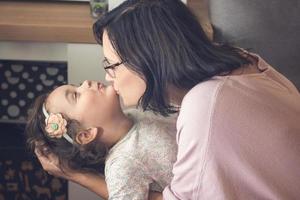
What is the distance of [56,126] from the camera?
1.48 metres

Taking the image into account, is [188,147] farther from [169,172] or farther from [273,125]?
[169,172]

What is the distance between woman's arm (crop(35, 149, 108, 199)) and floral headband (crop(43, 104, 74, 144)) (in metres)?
0.08

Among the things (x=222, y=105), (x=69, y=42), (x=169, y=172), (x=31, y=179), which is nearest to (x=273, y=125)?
(x=222, y=105)

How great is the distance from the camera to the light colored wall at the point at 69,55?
175 centimetres

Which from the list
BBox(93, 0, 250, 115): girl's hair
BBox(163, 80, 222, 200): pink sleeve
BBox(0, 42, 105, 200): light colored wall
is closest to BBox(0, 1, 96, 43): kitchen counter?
BBox(0, 42, 105, 200): light colored wall

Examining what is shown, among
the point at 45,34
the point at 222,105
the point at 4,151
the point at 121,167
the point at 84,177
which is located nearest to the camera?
the point at 222,105

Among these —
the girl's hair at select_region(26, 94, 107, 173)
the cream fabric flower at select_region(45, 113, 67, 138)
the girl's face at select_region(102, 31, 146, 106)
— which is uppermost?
the girl's face at select_region(102, 31, 146, 106)

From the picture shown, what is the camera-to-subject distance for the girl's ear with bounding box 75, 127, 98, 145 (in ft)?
4.90

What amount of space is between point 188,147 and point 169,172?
316 millimetres

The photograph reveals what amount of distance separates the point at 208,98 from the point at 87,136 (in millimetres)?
491

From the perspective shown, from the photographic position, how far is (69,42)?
1.72 meters

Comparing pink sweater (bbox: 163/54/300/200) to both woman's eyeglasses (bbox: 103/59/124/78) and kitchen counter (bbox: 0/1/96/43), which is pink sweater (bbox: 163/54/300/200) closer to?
woman's eyeglasses (bbox: 103/59/124/78)

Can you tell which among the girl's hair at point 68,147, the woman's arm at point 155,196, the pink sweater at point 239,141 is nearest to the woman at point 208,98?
the pink sweater at point 239,141

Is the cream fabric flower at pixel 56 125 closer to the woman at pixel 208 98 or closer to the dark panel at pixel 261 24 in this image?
the woman at pixel 208 98
